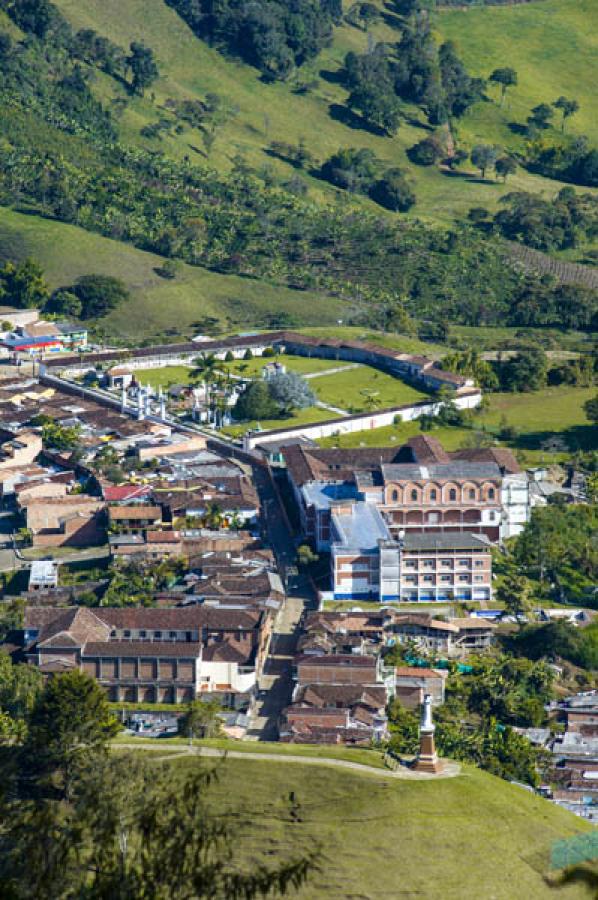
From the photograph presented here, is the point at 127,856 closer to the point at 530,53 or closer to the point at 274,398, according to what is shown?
the point at 274,398

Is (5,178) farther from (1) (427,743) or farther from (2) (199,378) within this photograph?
(1) (427,743)

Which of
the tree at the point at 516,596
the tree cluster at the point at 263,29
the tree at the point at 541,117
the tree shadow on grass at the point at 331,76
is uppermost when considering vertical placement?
the tree cluster at the point at 263,29

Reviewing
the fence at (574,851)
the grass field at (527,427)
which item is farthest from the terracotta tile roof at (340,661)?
the grass field at (527,427)

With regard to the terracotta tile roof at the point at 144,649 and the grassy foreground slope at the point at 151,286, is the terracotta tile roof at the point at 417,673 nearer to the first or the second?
the terracotta tile roof at the point at 144,649

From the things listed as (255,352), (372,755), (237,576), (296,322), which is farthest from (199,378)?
(372,755)

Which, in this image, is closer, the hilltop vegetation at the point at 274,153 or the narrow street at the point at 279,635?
the narrow street at the point at 279,635
